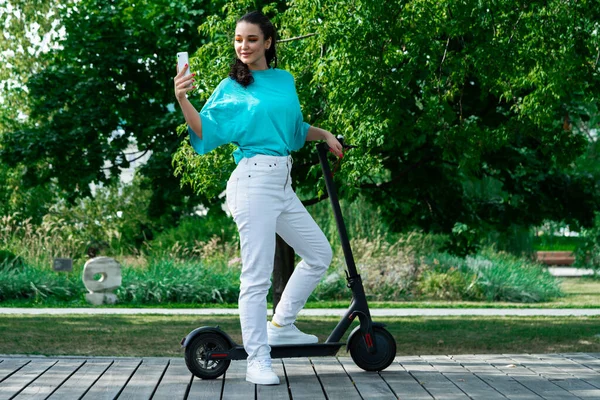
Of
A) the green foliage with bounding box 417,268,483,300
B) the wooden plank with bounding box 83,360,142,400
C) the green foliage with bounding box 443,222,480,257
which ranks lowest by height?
the green foliage with bounding box 417,268,483,300

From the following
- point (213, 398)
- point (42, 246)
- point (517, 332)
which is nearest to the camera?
point (213, 398)

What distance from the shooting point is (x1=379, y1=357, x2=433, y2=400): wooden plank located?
4806mm

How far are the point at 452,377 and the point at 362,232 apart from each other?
40.6 ft

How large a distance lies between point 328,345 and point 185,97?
1.69 m

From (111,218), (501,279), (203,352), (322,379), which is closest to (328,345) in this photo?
(322,379)

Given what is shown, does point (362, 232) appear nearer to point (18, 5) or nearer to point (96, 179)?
point (96, 179)

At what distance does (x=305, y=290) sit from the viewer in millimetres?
5402

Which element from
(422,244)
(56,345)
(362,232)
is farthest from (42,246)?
(56,345)

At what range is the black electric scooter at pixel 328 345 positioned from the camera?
5.27 m

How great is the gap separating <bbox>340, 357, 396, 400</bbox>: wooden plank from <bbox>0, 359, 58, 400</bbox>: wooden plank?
1830mm

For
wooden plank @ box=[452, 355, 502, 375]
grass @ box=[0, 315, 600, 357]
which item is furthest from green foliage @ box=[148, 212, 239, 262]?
wooden plank @ box=[452, 355, 502, 375]

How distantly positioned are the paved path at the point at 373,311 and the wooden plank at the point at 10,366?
5.74m

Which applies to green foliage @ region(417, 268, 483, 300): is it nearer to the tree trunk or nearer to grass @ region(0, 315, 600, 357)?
grass @ region(0, 315, 600, 357)

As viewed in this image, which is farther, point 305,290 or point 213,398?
point 305,290
